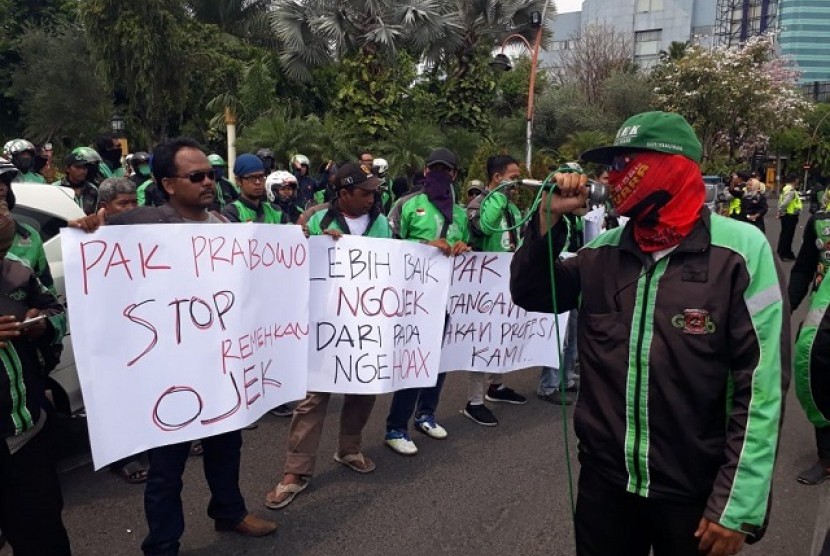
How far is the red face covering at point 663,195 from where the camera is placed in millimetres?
2031

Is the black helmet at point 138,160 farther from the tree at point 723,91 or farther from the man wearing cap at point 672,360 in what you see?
the tree at point 723,91

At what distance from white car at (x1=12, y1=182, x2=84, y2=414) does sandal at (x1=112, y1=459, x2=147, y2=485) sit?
47 cm

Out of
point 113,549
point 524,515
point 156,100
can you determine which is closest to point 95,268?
point 113,549

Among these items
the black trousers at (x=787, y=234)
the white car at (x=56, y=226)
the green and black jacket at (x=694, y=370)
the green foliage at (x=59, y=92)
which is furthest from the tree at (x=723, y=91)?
the green and black jacket at (x=694, y=370)

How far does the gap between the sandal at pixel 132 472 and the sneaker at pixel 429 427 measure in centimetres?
183

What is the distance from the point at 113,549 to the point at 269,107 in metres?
20.7

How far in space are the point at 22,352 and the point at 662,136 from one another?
233 centimetres

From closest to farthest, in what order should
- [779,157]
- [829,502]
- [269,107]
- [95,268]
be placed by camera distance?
1. [95,268]
2. [829,502]
3. [269,107]
4. [779,157]

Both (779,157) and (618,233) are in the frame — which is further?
(779,157)

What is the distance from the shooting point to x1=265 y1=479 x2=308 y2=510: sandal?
3.89 metres

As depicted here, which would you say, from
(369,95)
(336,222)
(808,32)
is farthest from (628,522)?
(808,32)

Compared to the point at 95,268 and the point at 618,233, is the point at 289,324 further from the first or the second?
the point at 618,233

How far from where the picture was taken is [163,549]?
3070mm

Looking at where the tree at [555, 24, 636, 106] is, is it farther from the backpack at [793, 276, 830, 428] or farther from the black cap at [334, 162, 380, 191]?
the backpack at [793, 276, 830, 428]
